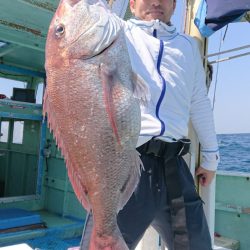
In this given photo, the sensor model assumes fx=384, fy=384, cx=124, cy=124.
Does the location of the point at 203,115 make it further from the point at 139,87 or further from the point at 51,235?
the point at 51,235

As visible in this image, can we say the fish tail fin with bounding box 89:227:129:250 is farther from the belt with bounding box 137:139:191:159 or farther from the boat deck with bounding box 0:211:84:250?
the boat deck with bounding box 0:211:84:250

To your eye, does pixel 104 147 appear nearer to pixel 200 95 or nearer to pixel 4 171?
pixel 200 95

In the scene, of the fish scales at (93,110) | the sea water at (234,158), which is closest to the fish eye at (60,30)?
the fish scales at (93,110)

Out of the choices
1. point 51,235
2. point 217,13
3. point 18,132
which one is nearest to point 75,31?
point 217,13

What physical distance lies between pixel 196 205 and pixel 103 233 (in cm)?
77

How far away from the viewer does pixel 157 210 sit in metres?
2.08

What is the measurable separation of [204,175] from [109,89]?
4.21ft

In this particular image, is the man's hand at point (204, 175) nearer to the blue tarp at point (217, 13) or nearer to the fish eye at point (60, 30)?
the blue tarp at point (217, 13)

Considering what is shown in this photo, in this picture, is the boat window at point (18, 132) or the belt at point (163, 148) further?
the boat window at point (18, 132)

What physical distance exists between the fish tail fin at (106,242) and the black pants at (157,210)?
44 cm

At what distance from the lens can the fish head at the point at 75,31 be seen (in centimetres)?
149

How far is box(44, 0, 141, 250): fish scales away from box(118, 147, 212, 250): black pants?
17.7 inches

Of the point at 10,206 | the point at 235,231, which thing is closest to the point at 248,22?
the point at 235,231

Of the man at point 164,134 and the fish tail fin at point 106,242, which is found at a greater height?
the man at point 164,134
